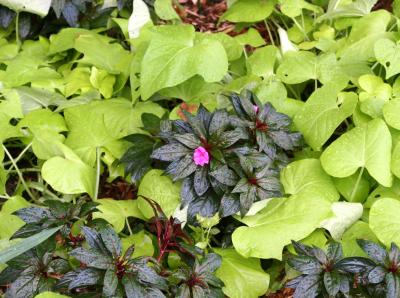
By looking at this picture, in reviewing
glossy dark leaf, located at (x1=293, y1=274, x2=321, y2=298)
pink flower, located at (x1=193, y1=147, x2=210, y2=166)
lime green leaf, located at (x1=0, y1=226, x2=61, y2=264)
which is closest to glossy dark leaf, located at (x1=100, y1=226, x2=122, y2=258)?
lime green leaf, located at (x1=0, y1=226, x2=61, y2=264)

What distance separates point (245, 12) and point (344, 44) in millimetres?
520

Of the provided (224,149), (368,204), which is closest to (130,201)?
(224,149)

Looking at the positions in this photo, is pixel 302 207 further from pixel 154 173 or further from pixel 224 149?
pixel 154 173

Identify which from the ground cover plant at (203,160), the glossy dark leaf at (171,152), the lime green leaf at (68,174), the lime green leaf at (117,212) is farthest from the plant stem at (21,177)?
the glossy dark leaf at (171,152)

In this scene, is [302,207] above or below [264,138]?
below

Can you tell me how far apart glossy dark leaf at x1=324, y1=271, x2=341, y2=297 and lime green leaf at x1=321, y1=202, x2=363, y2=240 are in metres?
0.28

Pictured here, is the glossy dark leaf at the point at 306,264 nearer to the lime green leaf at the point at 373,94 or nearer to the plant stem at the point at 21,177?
the lime green leaf at the point at 373,94

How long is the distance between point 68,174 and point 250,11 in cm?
124

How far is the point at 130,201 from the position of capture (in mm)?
2156

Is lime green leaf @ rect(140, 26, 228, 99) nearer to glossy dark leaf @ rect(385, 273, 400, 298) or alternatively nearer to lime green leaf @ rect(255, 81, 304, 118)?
lime green leaf @ rect(255, 81, 304, 118)

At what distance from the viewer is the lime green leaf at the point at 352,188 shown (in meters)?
2.06

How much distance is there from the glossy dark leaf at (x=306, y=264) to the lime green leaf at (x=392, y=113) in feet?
2.04

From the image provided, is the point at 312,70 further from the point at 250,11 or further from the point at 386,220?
the point at 386,220

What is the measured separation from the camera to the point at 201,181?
6.44 feet
